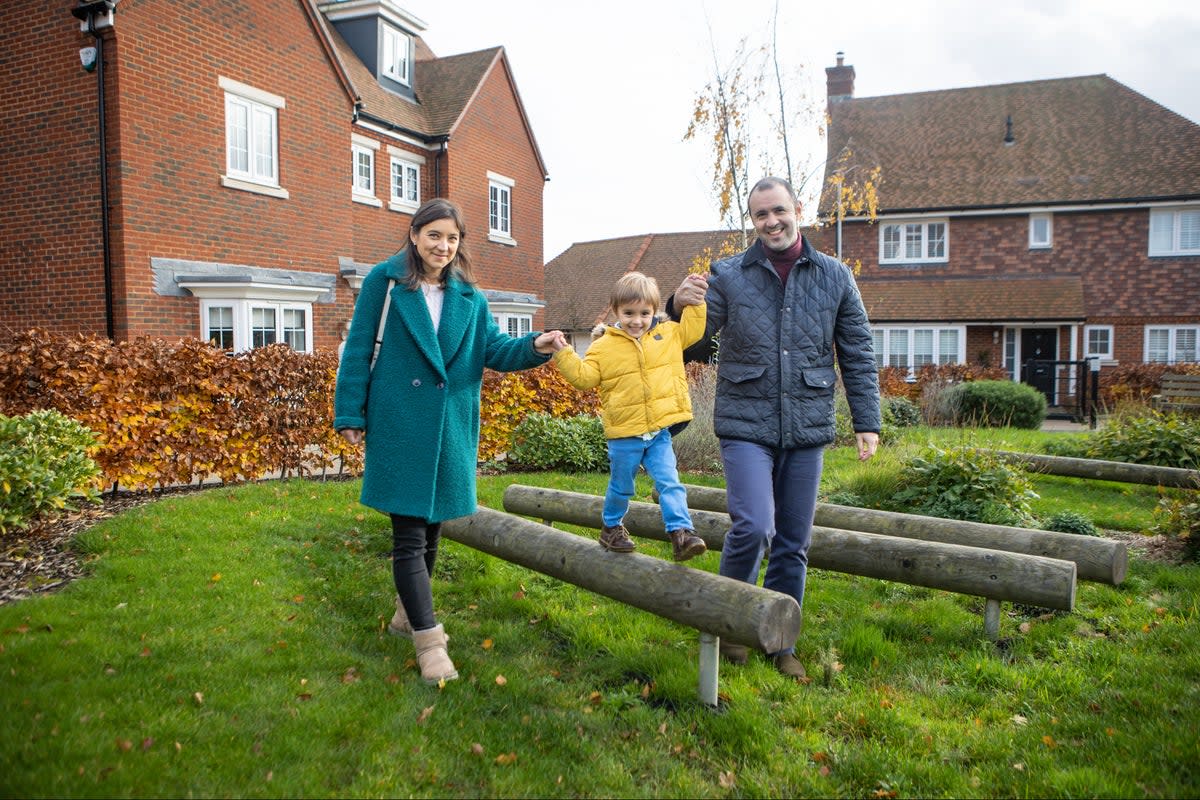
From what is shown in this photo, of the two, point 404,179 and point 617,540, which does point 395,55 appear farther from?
point 617,540

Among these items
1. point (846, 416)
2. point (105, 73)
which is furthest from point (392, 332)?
point (105, 73)

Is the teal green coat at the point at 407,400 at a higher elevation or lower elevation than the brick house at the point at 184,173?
lower

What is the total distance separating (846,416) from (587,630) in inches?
371

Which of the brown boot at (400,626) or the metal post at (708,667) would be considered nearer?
the metal post at (708,667)

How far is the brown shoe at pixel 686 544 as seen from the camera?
394 centimetres

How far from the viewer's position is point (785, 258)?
4371mm

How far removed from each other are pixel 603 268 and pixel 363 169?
20.4 metres

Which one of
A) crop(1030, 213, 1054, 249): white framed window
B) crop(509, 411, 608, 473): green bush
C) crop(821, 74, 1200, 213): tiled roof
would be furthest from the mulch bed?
crop(1030, 213, 1054, 249): white framed window

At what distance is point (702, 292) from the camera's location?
422 cm

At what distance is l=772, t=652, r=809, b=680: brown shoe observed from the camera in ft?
13.8

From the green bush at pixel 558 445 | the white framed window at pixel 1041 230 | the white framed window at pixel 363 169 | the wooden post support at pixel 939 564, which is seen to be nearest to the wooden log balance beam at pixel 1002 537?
the wooden post support at pixel 939 564

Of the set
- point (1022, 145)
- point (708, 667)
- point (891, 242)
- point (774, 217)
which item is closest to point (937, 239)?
point (891, 242)

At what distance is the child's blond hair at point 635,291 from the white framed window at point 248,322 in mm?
10096

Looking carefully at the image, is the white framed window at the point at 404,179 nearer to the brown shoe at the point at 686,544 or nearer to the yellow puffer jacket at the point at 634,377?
the yellow puffer jacket at the point at 634,377
